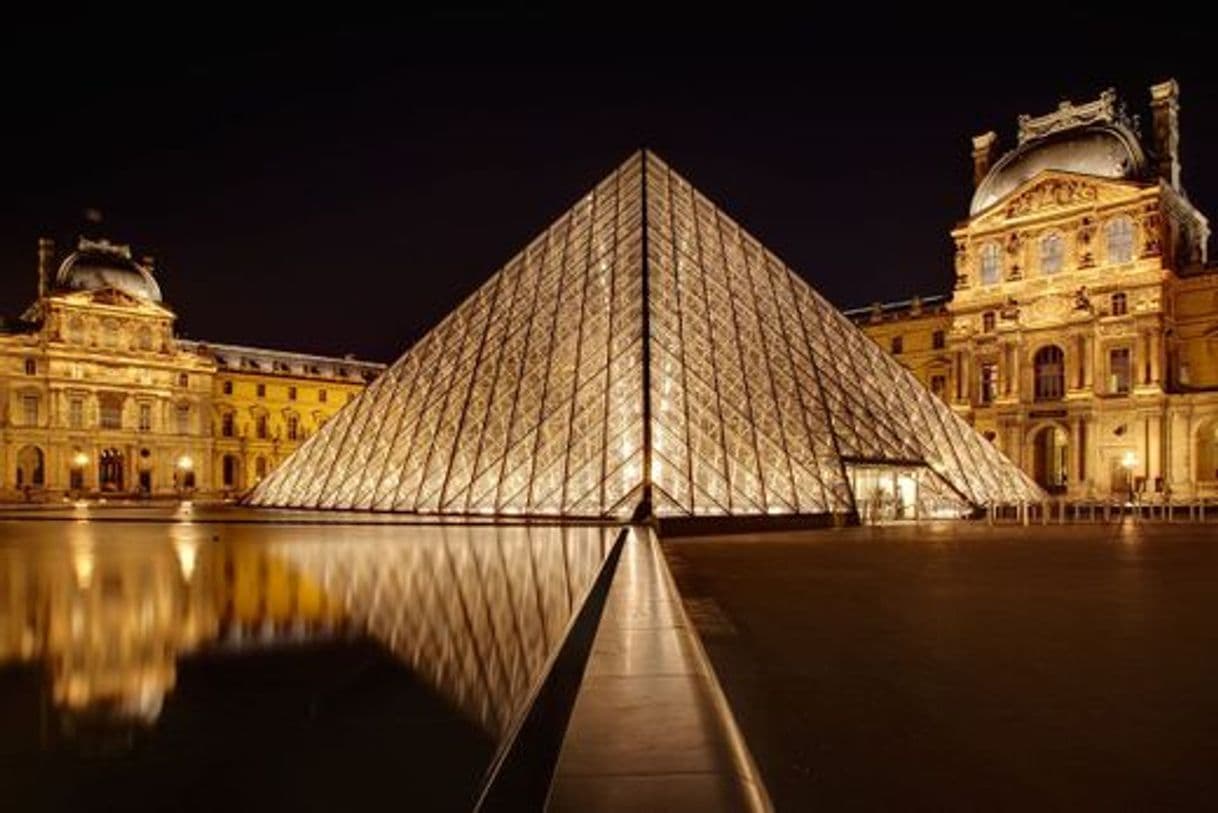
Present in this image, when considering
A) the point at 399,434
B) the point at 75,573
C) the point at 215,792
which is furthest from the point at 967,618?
the point at 399,434

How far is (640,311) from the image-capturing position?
20453mm

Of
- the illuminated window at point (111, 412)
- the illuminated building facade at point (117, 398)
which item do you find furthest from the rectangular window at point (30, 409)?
the illuminated window at point (111, 412)

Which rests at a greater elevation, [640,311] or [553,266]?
[553,266]

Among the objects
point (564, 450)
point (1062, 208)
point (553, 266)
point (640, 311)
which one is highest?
point (1062, 208)

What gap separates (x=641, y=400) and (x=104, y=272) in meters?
53.5

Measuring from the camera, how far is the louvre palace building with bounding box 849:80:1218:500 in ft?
134

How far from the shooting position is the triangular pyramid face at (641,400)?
19172mm

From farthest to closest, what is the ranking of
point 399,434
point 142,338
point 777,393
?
point 142,338 → point 399,434 → point 777,393

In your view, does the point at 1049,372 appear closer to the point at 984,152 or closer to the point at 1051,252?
the point at 1051,252

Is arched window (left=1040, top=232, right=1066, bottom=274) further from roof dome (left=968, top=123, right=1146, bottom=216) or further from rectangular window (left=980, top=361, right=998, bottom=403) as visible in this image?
rectangular window (left=980, top=361, right=998, bottom=403)

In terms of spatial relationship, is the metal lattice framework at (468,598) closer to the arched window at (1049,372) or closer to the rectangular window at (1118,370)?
the rectangular window at (1118,370)

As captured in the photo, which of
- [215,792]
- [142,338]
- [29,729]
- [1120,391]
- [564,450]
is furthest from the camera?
[142,338]

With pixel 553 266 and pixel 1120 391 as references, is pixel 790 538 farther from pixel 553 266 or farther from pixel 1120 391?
pixel 1120 391

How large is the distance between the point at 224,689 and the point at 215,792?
161 centimetres
